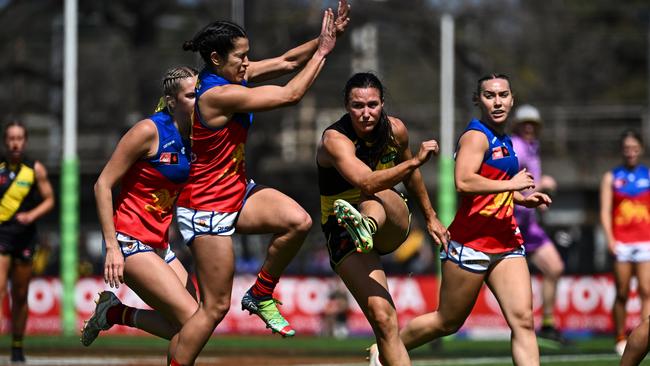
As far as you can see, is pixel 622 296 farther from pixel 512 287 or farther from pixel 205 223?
pixel 205 223

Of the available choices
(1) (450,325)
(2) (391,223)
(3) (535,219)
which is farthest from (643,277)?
(2) (391,223)

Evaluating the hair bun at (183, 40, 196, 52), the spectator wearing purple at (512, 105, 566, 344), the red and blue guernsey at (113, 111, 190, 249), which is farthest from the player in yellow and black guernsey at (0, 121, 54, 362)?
the hair bun at (183, 40, 196, 52)

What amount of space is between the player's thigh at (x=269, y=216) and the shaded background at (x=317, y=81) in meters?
13.9

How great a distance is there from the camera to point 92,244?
33.2 m

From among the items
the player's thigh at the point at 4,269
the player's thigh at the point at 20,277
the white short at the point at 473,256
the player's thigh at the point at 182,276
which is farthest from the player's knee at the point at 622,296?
the player's thigh at the point at 4,269

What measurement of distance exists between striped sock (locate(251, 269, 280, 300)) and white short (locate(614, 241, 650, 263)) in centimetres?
607

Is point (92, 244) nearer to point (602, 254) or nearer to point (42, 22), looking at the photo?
point (42, 22)

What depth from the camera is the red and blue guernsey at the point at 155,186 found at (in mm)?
8844

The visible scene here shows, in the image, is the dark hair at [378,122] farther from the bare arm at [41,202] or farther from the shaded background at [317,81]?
the shaded background at [317,81]

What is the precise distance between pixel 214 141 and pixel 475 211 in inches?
74.0

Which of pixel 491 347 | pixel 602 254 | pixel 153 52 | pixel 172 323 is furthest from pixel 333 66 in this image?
pixel 172 323

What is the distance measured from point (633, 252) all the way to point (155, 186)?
259 inches

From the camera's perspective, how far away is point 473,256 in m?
8.79

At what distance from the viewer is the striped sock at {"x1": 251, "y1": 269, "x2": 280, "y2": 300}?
8.77 meters
